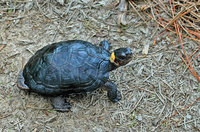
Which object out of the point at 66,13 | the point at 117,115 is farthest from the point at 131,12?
the point at 117,115

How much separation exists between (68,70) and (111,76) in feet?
3.22

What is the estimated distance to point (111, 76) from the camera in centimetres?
372

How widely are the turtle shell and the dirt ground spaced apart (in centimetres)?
45

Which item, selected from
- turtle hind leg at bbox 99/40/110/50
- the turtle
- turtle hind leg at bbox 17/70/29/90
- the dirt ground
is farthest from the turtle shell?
turtle hind leg at bbox 99/40/110/50

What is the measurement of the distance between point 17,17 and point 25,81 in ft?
5.46

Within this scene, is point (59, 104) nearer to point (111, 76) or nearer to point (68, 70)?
point (68, 70)

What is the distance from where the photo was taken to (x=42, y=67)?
312cm

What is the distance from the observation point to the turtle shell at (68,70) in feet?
10.0

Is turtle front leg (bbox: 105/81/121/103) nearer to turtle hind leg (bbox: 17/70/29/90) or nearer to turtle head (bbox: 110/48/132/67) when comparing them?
turtle head (bbox: 110/48/132/67)

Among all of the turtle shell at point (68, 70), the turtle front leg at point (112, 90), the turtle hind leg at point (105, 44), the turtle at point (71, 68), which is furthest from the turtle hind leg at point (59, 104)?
the turtle hind leg at point (105, 44)

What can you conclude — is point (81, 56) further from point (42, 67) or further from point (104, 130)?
point (104, 130)

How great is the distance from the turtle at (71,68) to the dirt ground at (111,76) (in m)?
0.43

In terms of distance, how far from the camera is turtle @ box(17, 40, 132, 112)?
→ 305cm

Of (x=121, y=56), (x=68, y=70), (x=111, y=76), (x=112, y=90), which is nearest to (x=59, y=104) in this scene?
(x=68, y=70)
